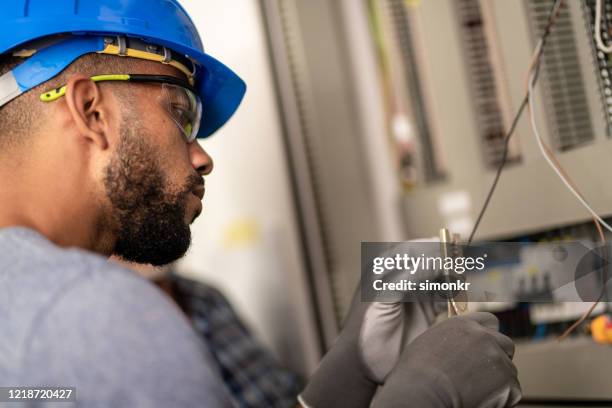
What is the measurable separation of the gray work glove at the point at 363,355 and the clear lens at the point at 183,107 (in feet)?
1.33

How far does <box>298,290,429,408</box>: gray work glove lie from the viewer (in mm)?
1104

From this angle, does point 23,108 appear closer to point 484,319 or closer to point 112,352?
point 112,352

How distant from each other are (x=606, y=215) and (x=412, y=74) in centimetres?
80

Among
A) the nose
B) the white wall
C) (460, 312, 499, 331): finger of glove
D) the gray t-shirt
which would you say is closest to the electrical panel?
(460, 312, 499, 331): finger of glove

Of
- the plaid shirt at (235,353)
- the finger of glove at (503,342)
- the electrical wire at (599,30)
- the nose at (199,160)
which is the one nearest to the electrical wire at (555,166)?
the electrical wire at (599,30)

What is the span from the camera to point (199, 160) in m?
1.16

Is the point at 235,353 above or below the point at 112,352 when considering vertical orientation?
below

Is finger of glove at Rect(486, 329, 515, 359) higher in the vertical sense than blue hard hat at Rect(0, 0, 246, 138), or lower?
lower

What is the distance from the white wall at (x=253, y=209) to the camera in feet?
6.32

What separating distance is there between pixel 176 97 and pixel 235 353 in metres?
1.11

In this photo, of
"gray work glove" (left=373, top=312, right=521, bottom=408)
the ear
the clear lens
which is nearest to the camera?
"gray work glove" (left=373, top=312, right=521, bottom=408)

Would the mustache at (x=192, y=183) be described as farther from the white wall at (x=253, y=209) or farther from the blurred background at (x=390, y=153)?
the white wall at (x=253, y=209)

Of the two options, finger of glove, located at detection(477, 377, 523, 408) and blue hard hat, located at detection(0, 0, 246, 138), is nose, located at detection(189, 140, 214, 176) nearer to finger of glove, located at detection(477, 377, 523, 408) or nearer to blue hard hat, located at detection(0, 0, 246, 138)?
blue hard hat, located at detection(0, 0, 246, 138)

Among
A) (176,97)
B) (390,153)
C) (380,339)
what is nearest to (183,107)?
(176,97)
